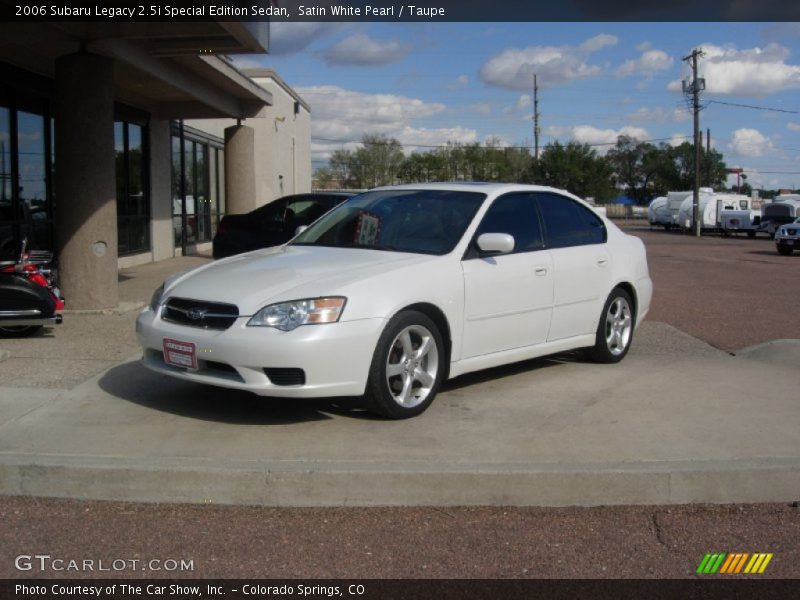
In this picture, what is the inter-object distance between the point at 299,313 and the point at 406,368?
0.84m

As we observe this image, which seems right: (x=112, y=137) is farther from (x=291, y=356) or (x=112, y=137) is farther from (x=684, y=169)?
(x=684, y=169)

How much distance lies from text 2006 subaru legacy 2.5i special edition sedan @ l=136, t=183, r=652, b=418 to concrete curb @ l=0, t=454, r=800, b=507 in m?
0.76

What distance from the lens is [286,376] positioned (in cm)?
530

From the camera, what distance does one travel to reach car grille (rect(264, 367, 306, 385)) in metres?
5.27

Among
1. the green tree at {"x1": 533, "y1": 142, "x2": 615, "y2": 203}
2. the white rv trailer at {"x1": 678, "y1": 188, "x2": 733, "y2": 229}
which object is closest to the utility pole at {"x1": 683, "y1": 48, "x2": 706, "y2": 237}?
the white rv trailer at {"x1": 678, "y1": 188, "x2": 733, "y2": 229}

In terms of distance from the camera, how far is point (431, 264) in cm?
596

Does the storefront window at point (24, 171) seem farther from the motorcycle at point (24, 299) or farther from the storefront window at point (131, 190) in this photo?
the motorcycle at point (24, 299)

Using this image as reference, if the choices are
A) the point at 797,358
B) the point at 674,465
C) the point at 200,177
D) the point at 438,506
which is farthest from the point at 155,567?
the point at 200,177

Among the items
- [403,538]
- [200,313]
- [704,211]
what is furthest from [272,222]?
[704,211]

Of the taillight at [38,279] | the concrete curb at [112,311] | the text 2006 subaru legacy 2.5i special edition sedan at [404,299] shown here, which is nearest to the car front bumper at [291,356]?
the text 2006 subaru legacy 2.5i special edition sedan at [404,299]

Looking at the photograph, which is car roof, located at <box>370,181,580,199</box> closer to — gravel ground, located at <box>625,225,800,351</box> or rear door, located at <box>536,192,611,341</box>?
rear door, located at <box>536,192,611,341</box>

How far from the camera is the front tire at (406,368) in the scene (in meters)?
5.50

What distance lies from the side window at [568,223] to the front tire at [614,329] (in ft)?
1.78

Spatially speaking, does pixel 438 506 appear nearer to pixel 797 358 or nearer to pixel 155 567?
pixel 155 567
